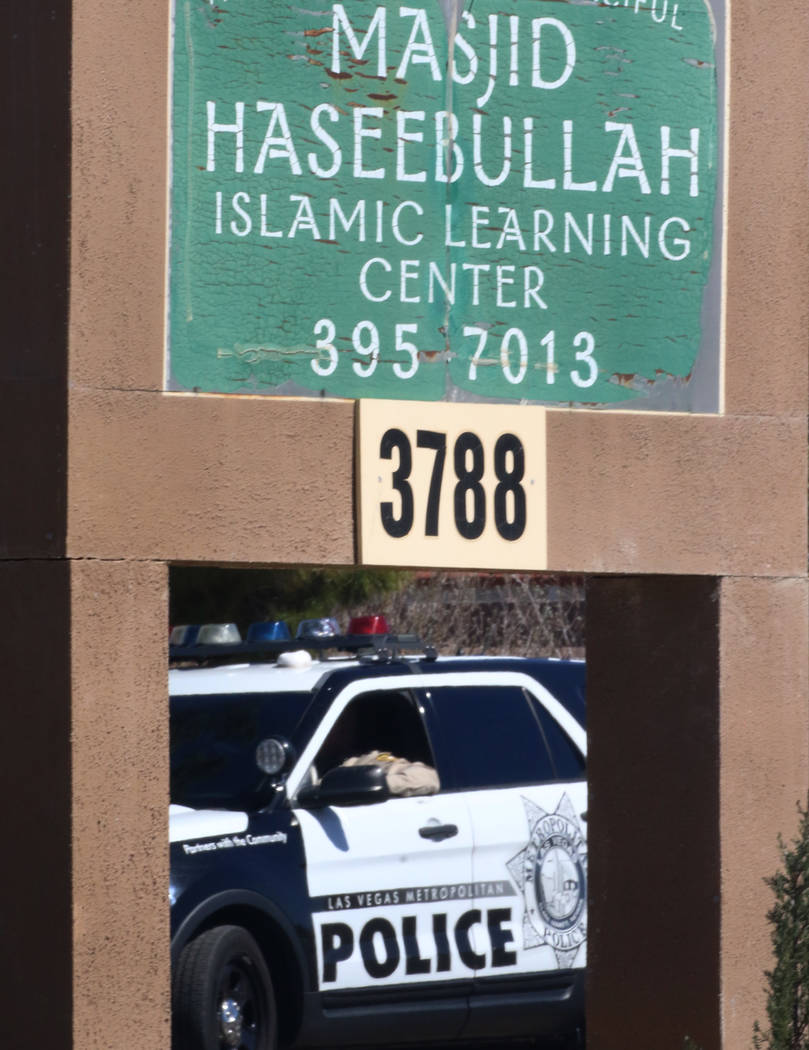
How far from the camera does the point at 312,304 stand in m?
6.27

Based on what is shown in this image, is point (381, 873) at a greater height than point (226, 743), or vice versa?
point (226, 743)

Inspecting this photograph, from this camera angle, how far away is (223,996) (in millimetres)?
8625

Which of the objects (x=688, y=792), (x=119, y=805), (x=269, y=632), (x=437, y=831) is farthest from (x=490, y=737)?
(x=119, y=805)

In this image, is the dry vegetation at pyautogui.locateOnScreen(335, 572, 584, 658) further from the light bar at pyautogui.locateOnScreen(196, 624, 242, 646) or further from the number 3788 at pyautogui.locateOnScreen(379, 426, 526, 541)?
the number 3788 at pyautogui.locateOnScreen(379, 426, 526, 541)

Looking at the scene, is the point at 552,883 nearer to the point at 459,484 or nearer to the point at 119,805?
the point at 459,484

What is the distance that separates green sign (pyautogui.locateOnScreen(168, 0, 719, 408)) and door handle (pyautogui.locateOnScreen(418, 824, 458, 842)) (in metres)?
3.25

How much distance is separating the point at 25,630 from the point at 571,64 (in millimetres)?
2449

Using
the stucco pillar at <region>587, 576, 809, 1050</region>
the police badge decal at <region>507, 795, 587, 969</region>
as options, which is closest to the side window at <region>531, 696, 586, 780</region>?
the police badge decal at <region>507, 795, 587, 969</region>

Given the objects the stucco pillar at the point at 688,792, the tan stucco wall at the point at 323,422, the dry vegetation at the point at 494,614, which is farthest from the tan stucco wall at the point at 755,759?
the dry vegetation at the point at 494,614

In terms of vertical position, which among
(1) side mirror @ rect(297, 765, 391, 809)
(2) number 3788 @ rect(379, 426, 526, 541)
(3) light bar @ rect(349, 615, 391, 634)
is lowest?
(1) side mirror @ rect(297, 765, 391, 809)

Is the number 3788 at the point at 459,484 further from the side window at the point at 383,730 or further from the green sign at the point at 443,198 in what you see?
the side window at the point at 383,730

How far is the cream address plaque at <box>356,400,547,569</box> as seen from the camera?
247 inches

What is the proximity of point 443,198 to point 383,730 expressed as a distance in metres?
3.91

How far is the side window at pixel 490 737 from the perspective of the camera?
32.1 ft
